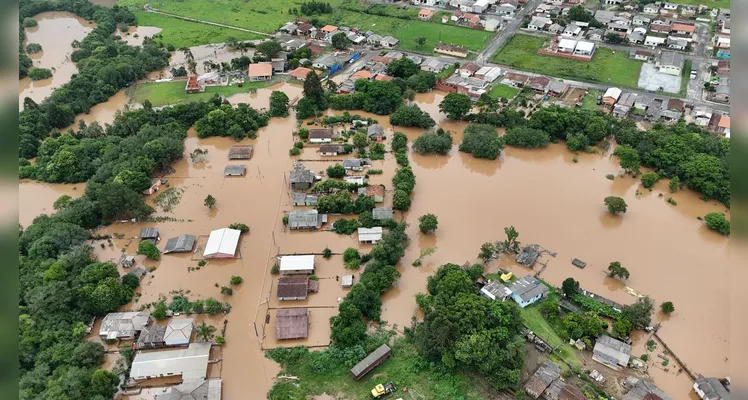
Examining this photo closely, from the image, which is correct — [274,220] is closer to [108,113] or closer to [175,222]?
[175,222]

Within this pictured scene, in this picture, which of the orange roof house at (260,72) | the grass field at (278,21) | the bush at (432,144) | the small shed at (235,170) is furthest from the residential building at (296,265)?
the grass field at (278,21)

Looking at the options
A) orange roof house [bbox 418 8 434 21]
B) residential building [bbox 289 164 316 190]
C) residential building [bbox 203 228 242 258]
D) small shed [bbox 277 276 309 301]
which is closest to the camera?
small shed [bbox 277 276 309 301]

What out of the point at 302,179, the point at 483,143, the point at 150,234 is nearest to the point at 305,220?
the point at 302,179

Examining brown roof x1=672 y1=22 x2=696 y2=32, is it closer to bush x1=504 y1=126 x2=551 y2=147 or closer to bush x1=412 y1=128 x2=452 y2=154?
bush x1=504 y1=126 x2=551 y2=147

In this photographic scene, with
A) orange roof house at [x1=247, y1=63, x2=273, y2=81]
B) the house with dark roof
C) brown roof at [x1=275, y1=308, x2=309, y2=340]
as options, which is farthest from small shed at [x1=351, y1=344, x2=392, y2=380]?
orange roof house at [x1=247, y1=63, x2=273, y2=81]

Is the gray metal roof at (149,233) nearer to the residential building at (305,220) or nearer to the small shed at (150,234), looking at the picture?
the small shed at (150,234)

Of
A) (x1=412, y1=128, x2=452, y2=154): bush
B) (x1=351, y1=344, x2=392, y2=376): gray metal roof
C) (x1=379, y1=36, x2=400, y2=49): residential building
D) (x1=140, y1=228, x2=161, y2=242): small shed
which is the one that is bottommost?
(x1=140, y1=228, x2=161, y2=242): small shed
